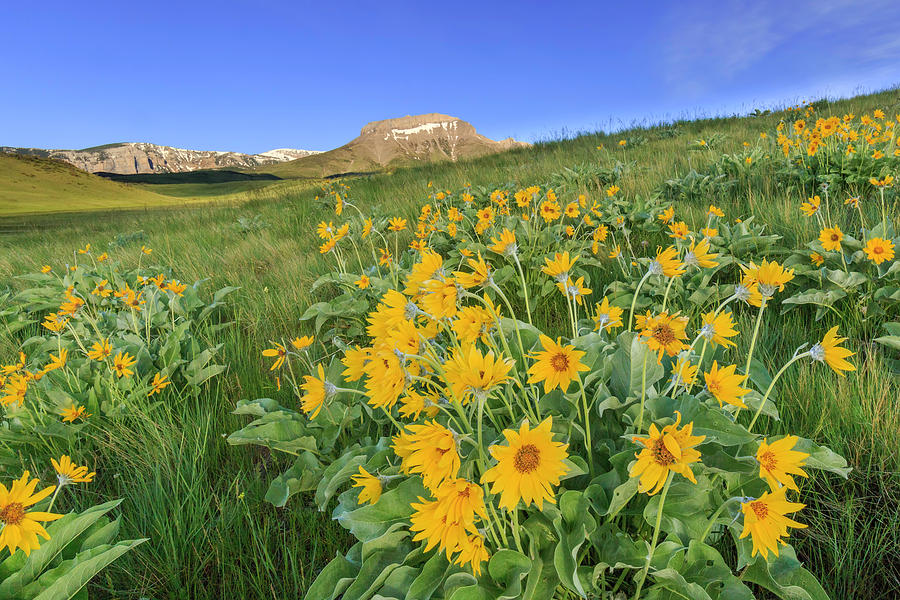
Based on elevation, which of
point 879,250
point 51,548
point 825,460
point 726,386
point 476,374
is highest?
point 879,250

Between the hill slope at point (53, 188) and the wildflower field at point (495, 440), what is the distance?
27921 millimetres

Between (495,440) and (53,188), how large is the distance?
38570 millimetres

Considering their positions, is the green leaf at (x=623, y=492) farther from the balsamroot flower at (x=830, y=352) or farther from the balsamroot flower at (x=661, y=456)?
the balsamroot flower at (x=830, y=352)

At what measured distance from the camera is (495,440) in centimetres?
95

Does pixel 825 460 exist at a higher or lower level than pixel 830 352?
lower

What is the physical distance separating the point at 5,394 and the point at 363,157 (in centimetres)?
10151

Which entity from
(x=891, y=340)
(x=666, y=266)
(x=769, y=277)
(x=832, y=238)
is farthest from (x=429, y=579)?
(x=832, y=238)

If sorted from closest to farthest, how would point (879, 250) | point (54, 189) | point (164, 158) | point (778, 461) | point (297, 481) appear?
point (778, 461), point (297, 481), point (879, 250), point (54, 189), point (164, 158)

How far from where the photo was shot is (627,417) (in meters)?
1.01

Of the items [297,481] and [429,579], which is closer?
[429,579]

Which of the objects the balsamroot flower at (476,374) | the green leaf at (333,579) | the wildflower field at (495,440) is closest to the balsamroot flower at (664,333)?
the wildflower field at (495,440)

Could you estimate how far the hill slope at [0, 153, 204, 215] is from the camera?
995 inches

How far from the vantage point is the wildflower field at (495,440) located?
842 mm

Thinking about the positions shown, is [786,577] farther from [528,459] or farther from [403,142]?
[403,142]
